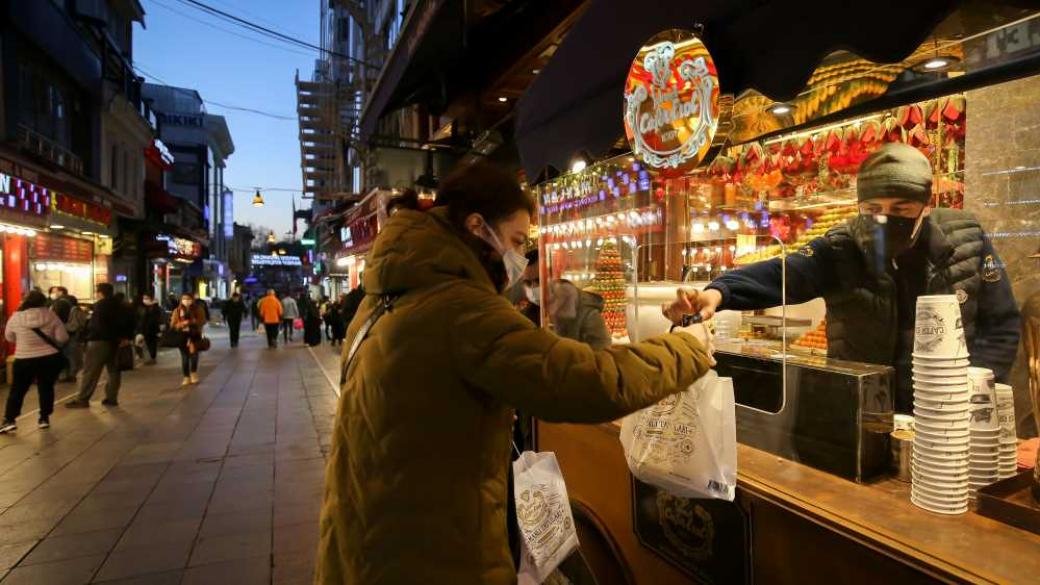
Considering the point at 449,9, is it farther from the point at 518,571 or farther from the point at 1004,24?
the point at 518,571

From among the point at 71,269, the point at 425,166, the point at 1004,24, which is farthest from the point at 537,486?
the point at 71,269

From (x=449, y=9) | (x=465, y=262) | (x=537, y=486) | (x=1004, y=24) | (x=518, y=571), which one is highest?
(x=449, y=9)

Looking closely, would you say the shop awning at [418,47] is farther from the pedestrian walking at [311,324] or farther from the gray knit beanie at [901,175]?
the pedestrian walking at [311,324]

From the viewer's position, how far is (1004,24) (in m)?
1.82

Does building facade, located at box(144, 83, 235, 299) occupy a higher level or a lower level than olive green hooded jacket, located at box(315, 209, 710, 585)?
higher

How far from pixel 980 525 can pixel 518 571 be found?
1262 mm

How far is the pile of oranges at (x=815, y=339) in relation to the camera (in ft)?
9.22

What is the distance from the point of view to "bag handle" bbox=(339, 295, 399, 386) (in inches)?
60.7

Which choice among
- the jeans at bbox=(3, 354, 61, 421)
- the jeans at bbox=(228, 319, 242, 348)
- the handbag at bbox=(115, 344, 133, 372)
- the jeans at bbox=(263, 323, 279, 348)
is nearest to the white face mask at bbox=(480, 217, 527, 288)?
the jeans at bbox=(3, 354, 61, 421)

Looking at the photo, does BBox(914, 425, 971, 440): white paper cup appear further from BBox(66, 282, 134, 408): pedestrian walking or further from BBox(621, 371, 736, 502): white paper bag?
BBox(66, 282, 134, 408): pedestrian walking

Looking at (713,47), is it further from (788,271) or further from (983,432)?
(983,432)

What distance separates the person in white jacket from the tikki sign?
8.20m

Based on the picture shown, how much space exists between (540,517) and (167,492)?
192 inches

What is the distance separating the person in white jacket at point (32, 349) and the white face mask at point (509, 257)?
821 cm
